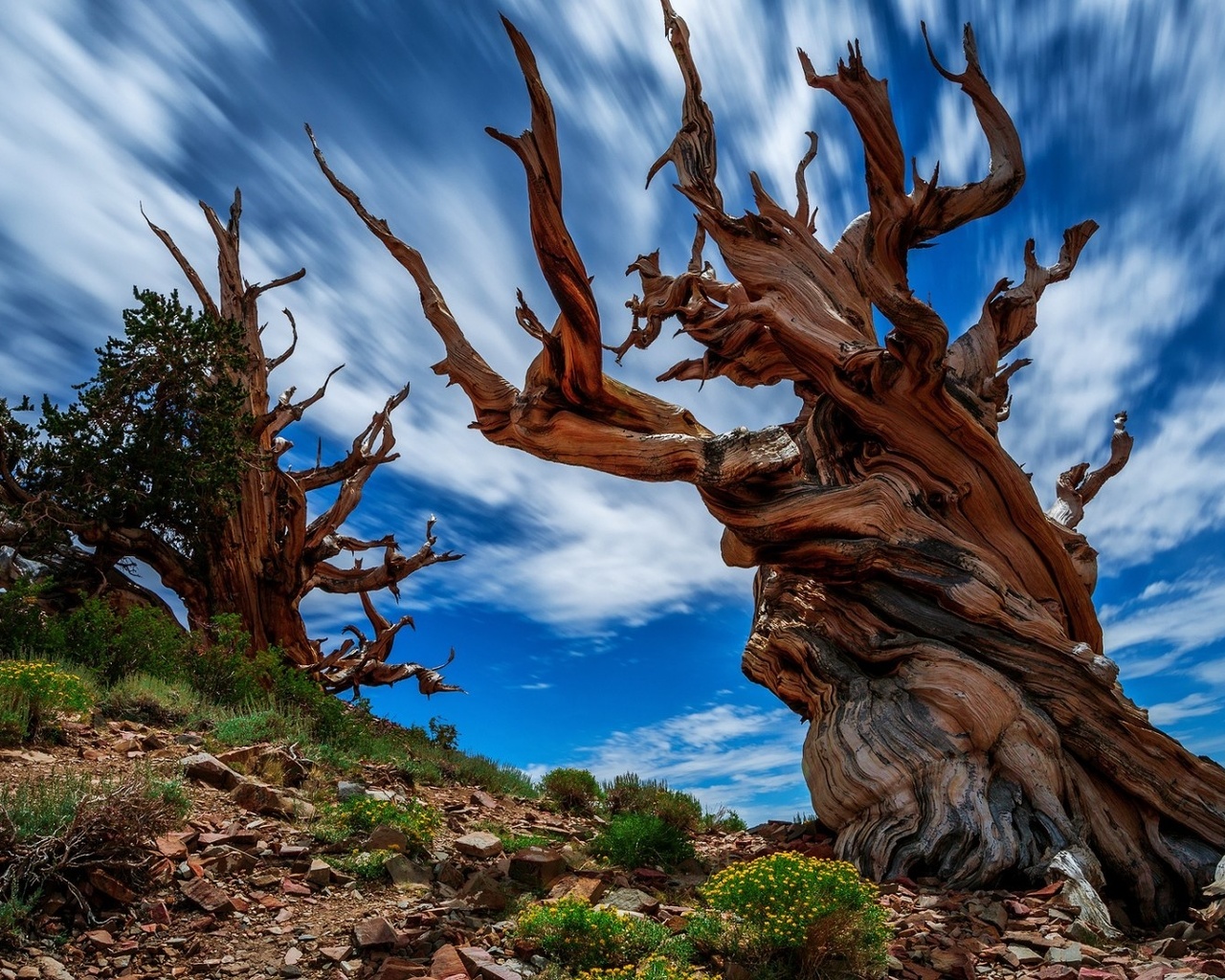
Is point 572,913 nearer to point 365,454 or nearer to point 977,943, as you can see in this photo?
point 977,943

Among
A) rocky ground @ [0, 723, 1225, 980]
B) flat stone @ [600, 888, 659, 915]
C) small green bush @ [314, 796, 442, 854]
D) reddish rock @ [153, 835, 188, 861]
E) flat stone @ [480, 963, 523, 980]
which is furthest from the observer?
small green bush @ [314, 796, 442, 854]

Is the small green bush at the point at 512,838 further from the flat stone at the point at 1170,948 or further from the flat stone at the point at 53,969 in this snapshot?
the flat stone at the point at 1170,948

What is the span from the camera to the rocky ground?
15.1 feet

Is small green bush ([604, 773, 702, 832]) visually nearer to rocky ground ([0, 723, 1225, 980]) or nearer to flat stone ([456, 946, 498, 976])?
rocky ground ([0, 723, 1225, 980])

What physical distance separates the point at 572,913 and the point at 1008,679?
4.98 m

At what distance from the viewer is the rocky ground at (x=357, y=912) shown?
4.62 metres

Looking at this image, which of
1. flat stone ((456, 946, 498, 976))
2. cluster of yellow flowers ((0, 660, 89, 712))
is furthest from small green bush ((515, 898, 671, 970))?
cluster of yellow flowers ((0, 660, 89, 712))

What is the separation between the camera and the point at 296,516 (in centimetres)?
1565

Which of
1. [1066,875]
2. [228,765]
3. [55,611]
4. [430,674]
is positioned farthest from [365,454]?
[1066,875]

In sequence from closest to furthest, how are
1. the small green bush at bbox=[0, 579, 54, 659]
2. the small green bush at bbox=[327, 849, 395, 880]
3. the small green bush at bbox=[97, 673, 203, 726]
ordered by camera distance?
the small green bush at bbox=[327, 849, 395, 880] < the small green bush at bbox=[97, 673, 203, 726] < the small green bush at bbox=[0, 579, 54, 659]

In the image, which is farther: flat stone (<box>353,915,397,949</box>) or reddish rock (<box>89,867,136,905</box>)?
reddish rock (<box>89,867,136,905</box>)

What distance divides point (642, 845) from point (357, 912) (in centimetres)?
271

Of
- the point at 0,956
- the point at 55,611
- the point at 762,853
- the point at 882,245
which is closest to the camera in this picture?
the point at 0,956

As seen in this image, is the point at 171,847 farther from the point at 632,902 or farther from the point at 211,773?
the point at 632,902
